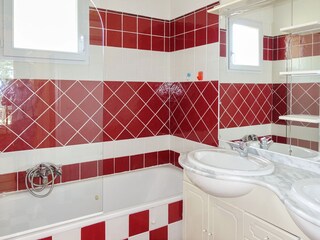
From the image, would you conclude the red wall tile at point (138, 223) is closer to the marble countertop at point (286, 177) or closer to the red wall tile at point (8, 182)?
the marble countertop at point (286, 177)

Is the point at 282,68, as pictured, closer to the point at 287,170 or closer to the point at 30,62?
the point at 287,170

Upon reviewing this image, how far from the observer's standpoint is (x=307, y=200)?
1045 millimetres

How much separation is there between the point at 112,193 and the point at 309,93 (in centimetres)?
184

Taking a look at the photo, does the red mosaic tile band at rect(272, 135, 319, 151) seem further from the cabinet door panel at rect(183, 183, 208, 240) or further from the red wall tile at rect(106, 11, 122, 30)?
the red wall tile at rect(106, 11, 122, 30)

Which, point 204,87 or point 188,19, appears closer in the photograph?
point 204,87

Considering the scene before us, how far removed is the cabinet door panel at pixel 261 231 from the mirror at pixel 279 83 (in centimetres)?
50

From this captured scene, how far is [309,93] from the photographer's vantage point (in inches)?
62.0

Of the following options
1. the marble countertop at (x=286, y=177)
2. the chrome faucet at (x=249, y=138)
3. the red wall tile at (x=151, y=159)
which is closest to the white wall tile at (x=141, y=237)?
the marble countertop at (x=286, y=177)

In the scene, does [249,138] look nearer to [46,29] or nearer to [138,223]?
[138,223]

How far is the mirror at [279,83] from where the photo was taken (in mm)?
1559

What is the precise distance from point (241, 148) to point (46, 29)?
1.84m

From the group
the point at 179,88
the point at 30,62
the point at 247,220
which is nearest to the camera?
the point at 247,220

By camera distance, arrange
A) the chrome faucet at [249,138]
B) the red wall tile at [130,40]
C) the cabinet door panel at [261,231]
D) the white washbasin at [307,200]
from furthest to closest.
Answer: the red wall tile at [130,40] → the chrome faucet at [249,138] → the cabinet door panel at [261,231] → the white washbasin at [307,200]

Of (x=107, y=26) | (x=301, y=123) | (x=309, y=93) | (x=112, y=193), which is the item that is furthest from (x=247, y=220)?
(x=107, y=26)
